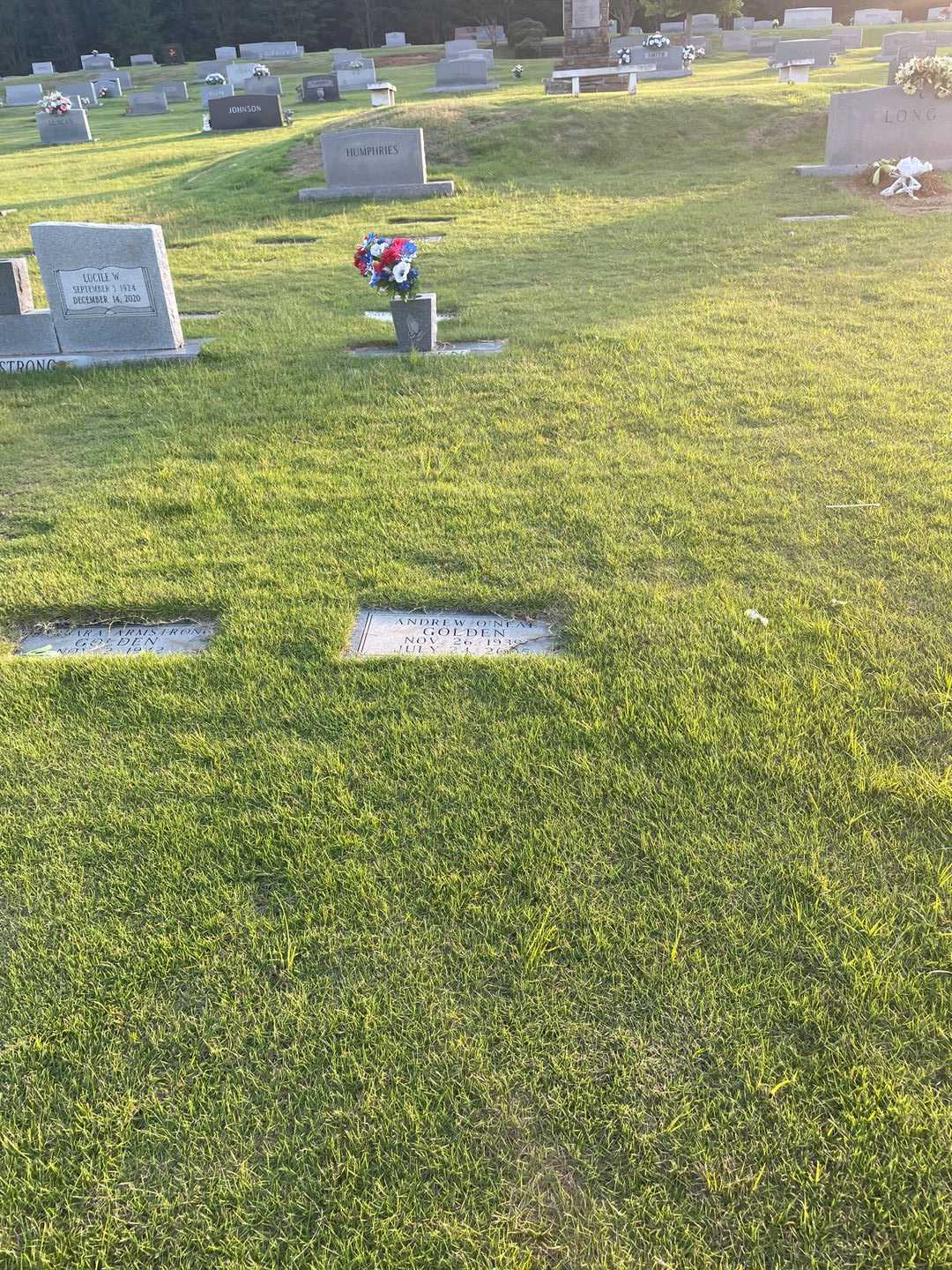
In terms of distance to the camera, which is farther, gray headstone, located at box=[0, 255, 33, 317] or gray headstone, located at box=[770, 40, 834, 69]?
gray headstone, located at box=[770, 40, 834, 69]

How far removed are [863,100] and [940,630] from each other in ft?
41.7

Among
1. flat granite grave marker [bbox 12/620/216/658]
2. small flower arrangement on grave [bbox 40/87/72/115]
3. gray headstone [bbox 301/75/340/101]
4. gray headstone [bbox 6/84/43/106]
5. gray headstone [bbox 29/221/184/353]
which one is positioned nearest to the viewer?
flat granite grave marker [bbox 12/620/216/658]

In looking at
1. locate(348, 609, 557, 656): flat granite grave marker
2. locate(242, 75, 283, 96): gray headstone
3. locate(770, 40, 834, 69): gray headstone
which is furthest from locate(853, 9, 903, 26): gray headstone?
→ locate(348, 609, 557, 656): flat granite grave marker

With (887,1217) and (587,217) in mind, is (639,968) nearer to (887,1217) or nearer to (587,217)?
(887,1217)

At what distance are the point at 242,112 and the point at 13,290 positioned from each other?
20.1 m

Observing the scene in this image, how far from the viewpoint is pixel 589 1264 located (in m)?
1.54

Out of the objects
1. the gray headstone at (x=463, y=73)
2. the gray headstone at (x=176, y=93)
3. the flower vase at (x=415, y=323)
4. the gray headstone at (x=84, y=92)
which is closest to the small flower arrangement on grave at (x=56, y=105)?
the gray headstone at (x=84, y=92)

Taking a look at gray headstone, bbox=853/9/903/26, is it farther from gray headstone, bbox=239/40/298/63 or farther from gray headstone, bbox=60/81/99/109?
gray headstone, bbox=60/81/99/109

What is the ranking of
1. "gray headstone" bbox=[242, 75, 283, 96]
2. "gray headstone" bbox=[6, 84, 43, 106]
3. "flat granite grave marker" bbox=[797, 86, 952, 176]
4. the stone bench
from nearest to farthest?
"flat granite grave marker" bbox=[797, 86, 952, 176]
the stone bench
"gray headstone" bbox=[242, 75, 283, 96]
"gray headstone" bbox=[6, 84, 43, 106]

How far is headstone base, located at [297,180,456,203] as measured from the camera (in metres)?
13.9

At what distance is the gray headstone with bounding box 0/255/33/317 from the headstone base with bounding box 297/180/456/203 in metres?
7.92

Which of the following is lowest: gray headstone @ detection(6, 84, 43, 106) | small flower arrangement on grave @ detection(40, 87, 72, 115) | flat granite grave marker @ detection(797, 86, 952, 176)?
flat granite grave marker @ detection(797, 86, 952, 176)

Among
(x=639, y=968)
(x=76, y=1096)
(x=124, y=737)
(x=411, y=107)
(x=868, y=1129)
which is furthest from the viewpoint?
(x=411, y=107)

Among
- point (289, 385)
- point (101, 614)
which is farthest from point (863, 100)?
point (101, 614)
